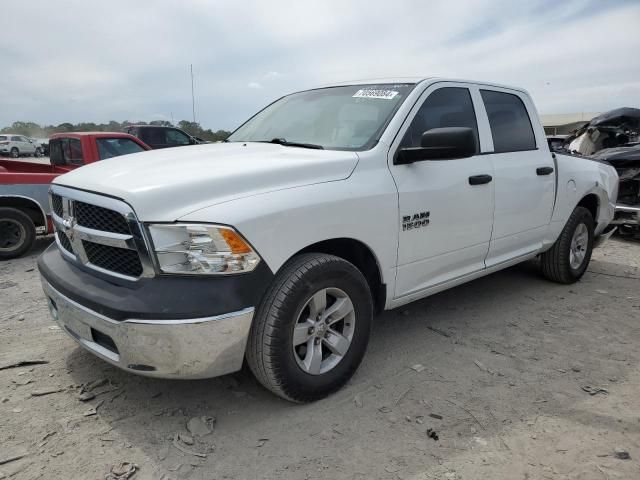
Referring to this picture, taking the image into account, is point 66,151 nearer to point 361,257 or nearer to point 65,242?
point 65,242

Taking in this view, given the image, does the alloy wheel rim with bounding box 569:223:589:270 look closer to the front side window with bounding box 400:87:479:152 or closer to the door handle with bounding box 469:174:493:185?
the door handle with bounding box 469:174:493:185

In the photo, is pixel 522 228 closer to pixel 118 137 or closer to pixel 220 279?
pixel 220 279

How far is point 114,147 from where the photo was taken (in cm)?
734

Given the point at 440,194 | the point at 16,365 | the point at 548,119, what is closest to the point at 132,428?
the point at 16,365

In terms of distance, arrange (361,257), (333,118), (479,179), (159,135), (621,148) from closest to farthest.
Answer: (361,257)
(333,118)
(479,179)
(621,148)
(159,135)

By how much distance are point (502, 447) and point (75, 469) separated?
2022 mm

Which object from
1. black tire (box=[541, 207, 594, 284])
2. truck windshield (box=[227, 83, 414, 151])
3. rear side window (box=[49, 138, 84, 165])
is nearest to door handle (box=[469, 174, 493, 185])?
truck windshield (box=[227, 83, 414, 151])

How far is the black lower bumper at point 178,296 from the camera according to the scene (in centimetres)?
218

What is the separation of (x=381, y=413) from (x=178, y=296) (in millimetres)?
1293

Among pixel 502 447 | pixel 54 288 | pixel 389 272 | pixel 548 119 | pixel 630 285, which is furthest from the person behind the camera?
pixel 548 119

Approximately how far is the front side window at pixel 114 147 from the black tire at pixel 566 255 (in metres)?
6.00

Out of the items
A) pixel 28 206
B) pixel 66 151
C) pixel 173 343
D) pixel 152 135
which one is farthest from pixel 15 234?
pixel 152 135

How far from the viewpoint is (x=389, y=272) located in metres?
3.00

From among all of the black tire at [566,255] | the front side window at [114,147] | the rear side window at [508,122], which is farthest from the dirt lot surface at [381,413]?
the front side window at [114,147]
